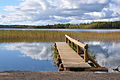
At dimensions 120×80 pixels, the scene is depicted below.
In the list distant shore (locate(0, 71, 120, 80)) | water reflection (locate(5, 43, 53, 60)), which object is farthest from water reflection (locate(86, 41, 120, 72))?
distant shore (locate(0, 71, 120, 80))

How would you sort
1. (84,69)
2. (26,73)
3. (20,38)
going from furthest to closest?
1. (20,38)
2. (84,69)
3. (26,73)

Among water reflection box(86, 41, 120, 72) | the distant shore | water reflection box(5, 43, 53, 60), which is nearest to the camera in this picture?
the distant shore

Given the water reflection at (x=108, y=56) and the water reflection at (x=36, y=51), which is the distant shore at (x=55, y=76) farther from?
the water reflection at (x=36, y=51)

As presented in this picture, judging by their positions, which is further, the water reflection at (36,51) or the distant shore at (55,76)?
the water reflection at (36,51)

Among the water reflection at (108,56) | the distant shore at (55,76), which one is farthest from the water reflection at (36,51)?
the distant shore at (55,76)

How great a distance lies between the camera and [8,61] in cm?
1416

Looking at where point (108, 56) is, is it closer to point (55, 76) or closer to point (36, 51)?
point (36, 51)

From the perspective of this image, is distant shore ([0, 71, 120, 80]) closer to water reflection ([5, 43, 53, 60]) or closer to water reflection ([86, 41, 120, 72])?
water reflection ([86, 41, 120, 72])

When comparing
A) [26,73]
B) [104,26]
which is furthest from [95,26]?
[26,73]

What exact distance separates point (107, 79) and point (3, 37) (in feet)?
77.8

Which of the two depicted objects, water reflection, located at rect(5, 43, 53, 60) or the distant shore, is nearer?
the distant shore

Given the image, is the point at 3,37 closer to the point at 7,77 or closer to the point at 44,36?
the point at 44,36

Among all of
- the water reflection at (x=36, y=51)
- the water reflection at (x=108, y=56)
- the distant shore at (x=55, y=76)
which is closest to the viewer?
the distant shore at (x=55, y=76)

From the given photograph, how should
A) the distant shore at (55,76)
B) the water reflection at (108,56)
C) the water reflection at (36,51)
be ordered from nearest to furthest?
the distant shore at (55,76) → the water reflection at (108,56) → the water reflection at (36,51)
